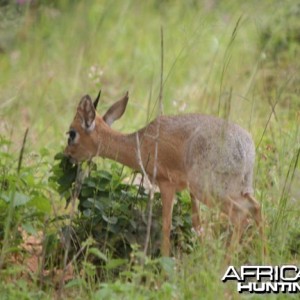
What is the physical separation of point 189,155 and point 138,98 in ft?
10.0

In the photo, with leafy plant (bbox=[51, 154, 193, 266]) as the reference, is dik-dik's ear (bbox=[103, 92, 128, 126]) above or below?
above

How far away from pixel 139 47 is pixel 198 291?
5.22 metres

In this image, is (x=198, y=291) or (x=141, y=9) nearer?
(x=198, y=291)

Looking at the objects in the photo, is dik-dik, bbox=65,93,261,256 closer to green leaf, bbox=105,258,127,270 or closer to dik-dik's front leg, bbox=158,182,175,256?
dik-dik's front leg, bbox=158,182,175,256

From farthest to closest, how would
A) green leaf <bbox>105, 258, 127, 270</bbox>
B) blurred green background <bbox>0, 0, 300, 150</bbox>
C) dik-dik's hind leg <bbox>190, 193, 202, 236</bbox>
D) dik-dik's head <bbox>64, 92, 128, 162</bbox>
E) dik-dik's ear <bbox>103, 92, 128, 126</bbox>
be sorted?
blurred green background <bbox>0, 0, 300, 150</bbox>
dik-dik's ear <bbox>103, 92, 128, 126</bbox>
dik-dik's head <bbox>64, 92, 128, 162</bbox>
dik-dik's hind leg <bbox>190, 193, 202, 236</bbox>
green leaf <bbox>105, 258, 127, 270</bbox>

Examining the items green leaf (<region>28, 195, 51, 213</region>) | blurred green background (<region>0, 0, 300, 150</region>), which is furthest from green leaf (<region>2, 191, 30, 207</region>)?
blurred green background (<region>0, 0, 300, 150</region>)

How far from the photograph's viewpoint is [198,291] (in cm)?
451

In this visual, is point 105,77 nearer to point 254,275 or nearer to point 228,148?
point 228,148

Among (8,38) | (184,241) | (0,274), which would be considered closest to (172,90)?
(8,38)

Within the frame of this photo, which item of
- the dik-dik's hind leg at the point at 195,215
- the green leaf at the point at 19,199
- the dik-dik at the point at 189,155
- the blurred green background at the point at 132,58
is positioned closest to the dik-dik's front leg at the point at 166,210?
the dik-dik at the point at 189,155

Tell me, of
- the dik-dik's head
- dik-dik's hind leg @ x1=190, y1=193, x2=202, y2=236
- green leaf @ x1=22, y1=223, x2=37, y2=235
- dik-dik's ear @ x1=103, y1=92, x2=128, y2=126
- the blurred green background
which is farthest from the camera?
the blurred green background

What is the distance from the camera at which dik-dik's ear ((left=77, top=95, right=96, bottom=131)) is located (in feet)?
17.9

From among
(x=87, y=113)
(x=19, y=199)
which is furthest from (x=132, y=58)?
(x=19, y=199)

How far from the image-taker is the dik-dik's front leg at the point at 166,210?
5164mm
